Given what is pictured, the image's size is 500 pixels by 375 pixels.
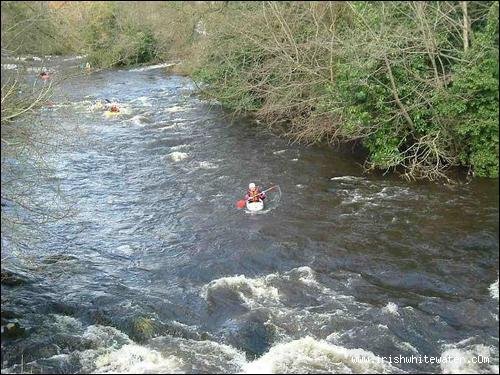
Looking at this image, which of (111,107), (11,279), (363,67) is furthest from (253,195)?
(111,107)

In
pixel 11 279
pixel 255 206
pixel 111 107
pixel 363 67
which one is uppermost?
pixel 363 67

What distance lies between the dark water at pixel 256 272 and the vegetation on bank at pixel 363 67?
50.5 inches

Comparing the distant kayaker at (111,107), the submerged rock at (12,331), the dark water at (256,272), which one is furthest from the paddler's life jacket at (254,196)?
Result: the distant kayaker at (111,107)

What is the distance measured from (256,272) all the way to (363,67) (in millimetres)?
7335

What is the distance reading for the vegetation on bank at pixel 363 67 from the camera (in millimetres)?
14055

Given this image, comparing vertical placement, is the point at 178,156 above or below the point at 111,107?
below

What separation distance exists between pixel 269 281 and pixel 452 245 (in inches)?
176

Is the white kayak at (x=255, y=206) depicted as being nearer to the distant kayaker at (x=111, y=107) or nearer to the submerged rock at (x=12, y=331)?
the submerged rock at (x=12, y=331)

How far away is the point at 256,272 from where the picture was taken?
1173 cm

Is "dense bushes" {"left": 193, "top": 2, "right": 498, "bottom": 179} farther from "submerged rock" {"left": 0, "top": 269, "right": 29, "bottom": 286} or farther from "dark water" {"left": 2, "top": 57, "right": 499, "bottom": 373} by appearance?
"submerged rock" {"left": 0, "top": 269, "right": 29, "bottom": 286}

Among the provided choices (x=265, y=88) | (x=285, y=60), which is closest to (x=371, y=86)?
(x=285, y=60)

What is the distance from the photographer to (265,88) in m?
22.4

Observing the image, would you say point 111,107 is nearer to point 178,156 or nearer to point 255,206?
point 178,156

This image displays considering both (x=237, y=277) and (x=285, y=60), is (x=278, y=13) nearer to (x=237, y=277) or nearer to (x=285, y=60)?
(x=285, y=60)
